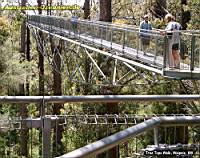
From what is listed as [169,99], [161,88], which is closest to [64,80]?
[161,88]

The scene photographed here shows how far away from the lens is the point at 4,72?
21.7 m

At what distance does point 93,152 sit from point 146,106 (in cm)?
1621

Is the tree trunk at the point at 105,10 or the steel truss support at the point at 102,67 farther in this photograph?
the tree trunk at the point at 105,10

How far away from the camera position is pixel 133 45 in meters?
11.8

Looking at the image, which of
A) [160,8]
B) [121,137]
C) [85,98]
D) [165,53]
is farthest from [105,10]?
[121,137]

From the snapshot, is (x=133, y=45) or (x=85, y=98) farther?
(x=133, y=45)

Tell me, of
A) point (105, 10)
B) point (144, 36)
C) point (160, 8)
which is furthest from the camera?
point (160, 8)

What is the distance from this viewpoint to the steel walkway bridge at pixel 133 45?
356 inches

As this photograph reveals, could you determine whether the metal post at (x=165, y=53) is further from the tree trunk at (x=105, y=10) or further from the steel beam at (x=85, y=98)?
the tree trunk at (x=105, y=10)

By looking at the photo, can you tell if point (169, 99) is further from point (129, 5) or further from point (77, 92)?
point (129, 5)

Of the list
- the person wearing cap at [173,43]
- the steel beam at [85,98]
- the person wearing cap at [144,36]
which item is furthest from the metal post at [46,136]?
the person wearing cap at [144,36]

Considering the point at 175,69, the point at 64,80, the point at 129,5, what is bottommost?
the point at 64,80

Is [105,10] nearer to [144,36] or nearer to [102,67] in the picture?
[102,67]

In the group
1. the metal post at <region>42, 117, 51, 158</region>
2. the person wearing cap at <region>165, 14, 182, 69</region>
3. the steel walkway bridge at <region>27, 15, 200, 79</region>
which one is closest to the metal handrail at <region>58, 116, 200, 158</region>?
the metal post at <region>42, 117, 51, 158</region>
